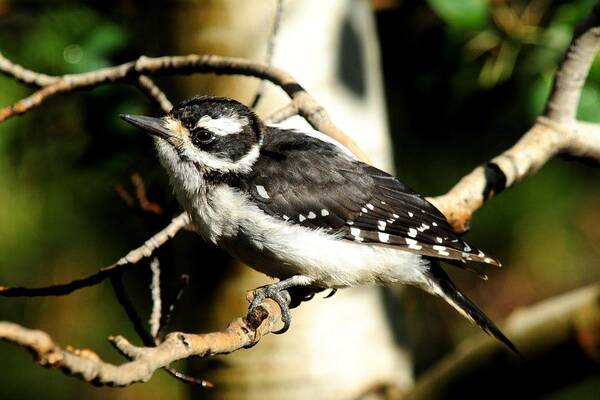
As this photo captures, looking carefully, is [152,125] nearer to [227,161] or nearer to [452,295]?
[227,161]

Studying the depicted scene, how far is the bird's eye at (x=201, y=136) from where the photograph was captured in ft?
10.8

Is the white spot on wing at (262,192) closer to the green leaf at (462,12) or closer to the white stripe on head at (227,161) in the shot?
the white stripe on head at (227,161)

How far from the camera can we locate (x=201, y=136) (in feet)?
10.8

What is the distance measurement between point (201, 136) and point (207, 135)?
23 mm

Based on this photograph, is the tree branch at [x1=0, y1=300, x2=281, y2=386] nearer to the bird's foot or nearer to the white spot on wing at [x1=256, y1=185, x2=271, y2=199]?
the bird's foot

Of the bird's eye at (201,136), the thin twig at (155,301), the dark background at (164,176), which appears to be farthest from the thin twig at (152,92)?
the thin twig at (155,301)

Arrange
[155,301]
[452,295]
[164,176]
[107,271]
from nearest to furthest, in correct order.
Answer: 1. [107,271]
2. [155,301]
3. [452,295]
4. [164,176]

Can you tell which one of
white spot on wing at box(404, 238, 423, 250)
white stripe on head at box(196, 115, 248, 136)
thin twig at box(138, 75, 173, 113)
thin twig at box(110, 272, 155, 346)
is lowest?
white spot on wing at box(404, 238, 423, 250)

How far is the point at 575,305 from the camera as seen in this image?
118 inches

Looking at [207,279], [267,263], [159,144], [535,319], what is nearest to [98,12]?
[159,144]

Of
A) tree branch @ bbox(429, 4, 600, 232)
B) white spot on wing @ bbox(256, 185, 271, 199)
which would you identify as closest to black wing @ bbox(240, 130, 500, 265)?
white spot on wing @ bbox(256, 185, 271, 199)

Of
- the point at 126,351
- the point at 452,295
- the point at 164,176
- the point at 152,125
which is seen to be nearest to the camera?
the point at 126,351

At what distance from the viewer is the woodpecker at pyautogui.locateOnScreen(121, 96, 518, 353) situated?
3.18 metres

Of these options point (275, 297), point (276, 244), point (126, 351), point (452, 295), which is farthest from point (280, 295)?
point (126, 351)
